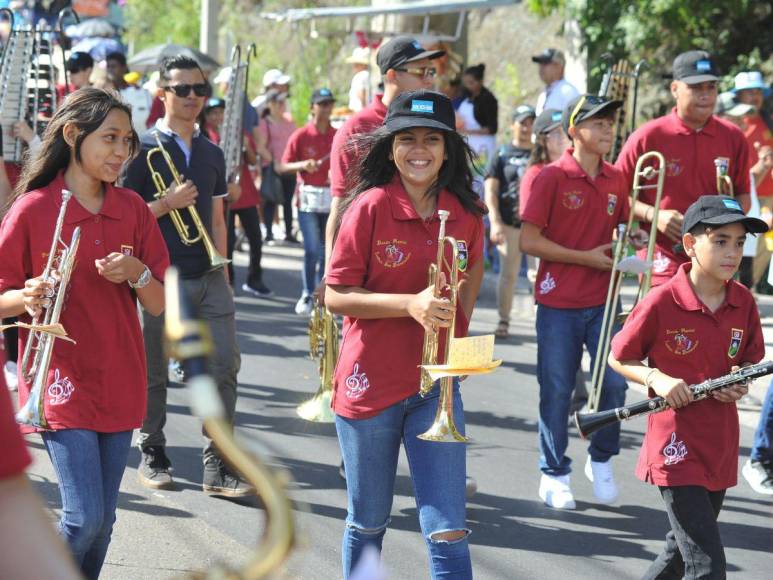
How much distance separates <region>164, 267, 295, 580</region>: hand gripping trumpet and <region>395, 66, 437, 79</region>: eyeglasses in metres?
4.98

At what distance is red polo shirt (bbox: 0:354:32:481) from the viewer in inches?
68.9

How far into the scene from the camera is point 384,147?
460 centimetres

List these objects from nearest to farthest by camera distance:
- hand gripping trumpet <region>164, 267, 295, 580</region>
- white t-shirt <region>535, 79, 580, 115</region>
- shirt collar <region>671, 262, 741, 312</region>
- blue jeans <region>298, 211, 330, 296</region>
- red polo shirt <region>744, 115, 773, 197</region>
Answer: hand gripping trumpet <region>164, 267, 295, 580</region>
shirt collar <region>671, 262, 741, 312</region>
red polo shirt <region>744, 115, 773, 197</region>
blue jeans <region>298, 211, 330, 296</region>
white t-shirt <region>535, 79, 580, 115</region>

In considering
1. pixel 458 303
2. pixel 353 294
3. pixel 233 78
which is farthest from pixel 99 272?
pixel 233 78

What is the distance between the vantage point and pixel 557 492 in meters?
6.57

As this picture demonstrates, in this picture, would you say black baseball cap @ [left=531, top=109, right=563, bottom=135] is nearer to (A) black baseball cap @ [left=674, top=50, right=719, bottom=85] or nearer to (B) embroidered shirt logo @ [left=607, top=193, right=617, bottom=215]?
(A) black baseball cap @ [left=674, top=50, right=719, bottom=85]

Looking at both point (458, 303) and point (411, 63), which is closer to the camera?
point (458, 303)

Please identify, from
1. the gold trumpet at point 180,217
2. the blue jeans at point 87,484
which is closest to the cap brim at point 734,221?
the blue jeans at point 87,484

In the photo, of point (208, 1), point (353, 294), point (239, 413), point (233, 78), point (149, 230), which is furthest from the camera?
point (208, 1)

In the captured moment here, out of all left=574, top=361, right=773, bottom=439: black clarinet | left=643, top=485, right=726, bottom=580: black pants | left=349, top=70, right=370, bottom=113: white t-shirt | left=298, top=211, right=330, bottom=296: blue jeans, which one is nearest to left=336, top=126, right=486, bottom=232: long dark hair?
left=574, top=361, right=773, bottom=439: black clarinet

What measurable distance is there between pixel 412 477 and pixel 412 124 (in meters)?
1.20

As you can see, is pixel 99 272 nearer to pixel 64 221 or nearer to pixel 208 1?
pixel 64 221

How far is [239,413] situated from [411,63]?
2.85 metres

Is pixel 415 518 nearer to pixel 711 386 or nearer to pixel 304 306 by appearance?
pixel 711 386
